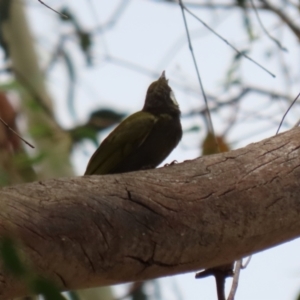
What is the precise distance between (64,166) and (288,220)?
123 inches

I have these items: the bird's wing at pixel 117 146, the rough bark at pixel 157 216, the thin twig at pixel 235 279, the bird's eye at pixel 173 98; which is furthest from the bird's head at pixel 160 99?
the thin twig at pixel 235 279

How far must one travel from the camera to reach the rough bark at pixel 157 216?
227cm

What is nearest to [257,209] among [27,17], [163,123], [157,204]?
[157,204]

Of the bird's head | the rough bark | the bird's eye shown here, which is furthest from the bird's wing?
the rough bark

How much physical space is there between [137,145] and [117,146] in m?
0.09

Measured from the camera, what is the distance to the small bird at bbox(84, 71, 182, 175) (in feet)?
11.0

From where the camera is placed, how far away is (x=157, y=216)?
2459mm

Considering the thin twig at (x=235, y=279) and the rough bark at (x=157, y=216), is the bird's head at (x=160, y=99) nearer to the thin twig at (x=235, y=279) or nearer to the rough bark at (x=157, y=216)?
the rough bark at (x=157, y=216)

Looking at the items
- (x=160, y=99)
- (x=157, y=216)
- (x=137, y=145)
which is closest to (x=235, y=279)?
(x=157, y=216)

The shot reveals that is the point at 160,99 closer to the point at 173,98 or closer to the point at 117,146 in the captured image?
the point at 173,98

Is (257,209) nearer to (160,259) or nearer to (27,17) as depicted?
(160,259)

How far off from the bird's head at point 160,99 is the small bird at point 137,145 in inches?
3.9

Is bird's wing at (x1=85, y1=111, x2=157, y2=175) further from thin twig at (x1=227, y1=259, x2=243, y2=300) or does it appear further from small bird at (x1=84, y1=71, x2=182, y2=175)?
thin twig at (x1=227, y1=259, x2=243, y2=300)

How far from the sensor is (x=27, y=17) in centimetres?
668
